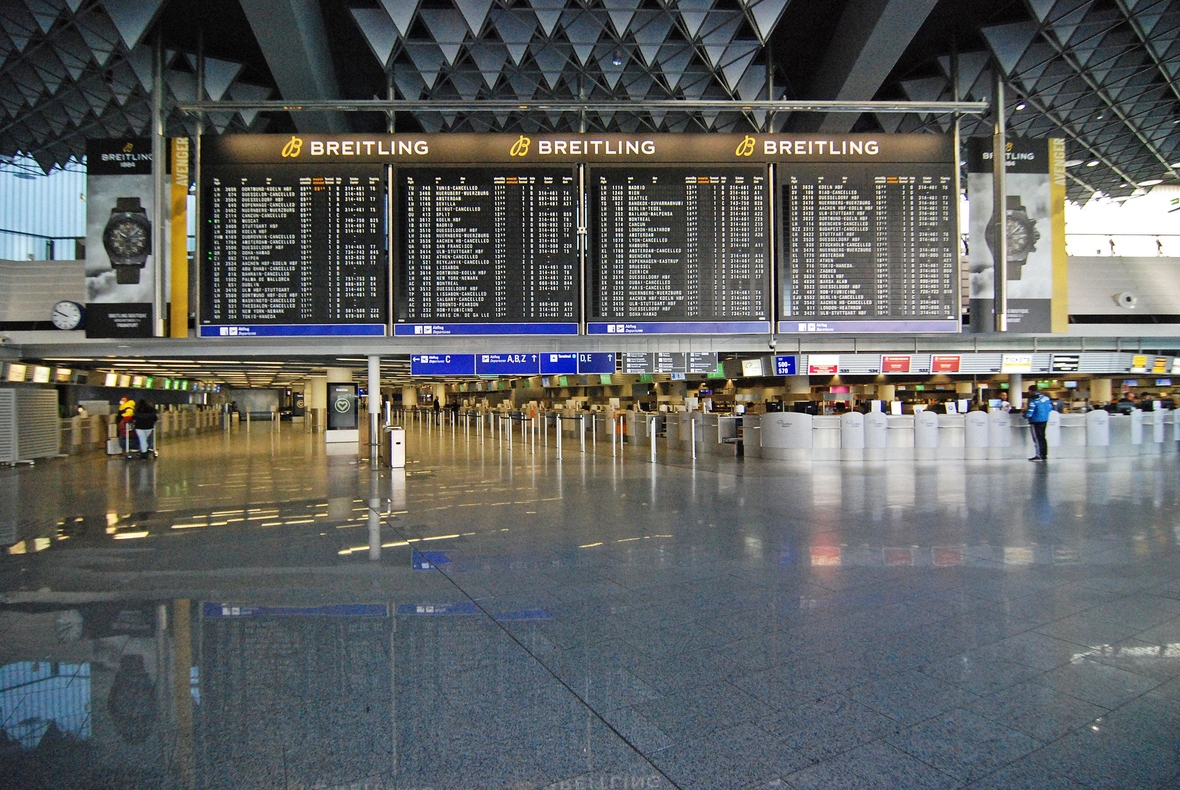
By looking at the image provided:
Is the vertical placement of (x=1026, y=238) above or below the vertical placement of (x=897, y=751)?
above

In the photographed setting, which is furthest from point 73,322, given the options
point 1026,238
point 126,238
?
point 1026,238

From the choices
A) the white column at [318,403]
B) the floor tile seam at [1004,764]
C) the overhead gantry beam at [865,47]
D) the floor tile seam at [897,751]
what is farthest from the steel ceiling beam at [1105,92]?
the white column at [318,403]

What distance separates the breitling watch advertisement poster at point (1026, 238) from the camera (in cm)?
1217

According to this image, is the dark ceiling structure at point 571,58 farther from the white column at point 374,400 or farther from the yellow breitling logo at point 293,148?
the white column at point 374,400

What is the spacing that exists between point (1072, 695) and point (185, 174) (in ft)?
44.1

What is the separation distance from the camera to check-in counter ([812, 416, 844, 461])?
14961mm

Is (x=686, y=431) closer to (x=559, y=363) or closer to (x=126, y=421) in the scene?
(x=559, y=363)

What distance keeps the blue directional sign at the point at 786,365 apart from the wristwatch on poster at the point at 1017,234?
4032 millimetres

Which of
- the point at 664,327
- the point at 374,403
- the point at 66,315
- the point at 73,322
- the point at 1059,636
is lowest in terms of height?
the point at 1059,636

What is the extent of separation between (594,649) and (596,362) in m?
10.1

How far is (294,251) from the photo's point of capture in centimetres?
1124

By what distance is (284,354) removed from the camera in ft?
42.9

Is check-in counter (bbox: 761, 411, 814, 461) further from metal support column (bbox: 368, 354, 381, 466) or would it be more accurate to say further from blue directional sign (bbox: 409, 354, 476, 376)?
metal support column (bbox: 368, 354, 381, 466)

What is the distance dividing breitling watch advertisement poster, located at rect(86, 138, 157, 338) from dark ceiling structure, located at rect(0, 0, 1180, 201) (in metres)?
1.32
